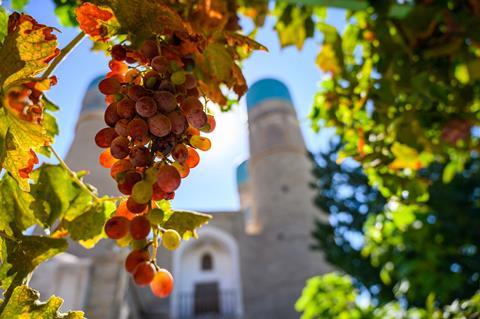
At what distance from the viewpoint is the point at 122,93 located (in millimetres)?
448

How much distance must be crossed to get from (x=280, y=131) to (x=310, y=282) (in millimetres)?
12614

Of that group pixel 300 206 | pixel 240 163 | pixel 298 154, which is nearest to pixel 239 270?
pixel 300 206

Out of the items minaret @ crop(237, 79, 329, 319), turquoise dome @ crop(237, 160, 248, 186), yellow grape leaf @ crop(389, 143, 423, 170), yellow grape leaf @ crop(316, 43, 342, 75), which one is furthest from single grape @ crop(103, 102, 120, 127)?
turquoise dome @ crop(237, 160, 248, 186)

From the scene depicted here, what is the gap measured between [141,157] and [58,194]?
0.25 meters

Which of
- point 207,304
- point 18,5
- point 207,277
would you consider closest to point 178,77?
point 18,5

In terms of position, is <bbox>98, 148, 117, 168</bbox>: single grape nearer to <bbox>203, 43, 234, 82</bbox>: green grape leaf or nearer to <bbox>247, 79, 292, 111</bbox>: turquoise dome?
<bbox>203, 43, 234, 82</bbox>: green grape leaf

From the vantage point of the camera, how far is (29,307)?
1.30 ft

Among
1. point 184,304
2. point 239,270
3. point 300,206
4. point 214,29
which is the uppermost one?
point 300,206

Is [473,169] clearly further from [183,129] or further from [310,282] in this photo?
[183,129]

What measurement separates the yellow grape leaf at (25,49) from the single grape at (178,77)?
5.1 inches

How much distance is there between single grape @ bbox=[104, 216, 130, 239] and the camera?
431mm

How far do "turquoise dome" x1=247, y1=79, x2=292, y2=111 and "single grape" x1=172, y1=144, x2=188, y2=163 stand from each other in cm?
1505

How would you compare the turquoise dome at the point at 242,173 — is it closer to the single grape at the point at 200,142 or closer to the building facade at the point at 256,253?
the building facade at the point at 256,253

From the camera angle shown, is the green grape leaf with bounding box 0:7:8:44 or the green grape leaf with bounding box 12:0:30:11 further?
the green grape leaf with bounding box 12:0:30:11
